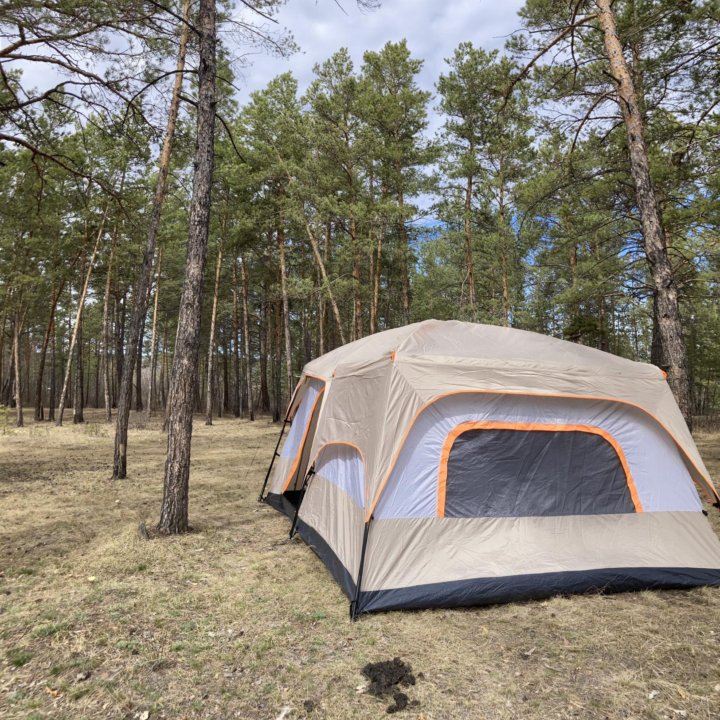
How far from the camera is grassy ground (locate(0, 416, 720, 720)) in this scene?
2717 millimetres

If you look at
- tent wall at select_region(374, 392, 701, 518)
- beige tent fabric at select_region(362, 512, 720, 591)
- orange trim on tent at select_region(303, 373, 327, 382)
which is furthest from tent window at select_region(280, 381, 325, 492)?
beige tent fabric at select_region(362, 512, 720, 591)

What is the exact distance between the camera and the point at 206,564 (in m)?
4.81

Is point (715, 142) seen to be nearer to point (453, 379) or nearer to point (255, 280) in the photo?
point (453, 379)

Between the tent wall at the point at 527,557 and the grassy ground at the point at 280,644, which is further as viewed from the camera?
the tent wall at the point at 527,557

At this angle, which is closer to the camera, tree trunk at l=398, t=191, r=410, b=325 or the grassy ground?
the grassy ground

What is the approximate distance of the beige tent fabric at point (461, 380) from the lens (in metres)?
4.26

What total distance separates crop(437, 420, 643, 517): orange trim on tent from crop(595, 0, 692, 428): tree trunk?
9.51ft

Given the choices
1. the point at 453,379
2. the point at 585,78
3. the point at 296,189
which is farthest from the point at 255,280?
the point at 453,379

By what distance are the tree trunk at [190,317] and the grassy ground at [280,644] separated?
0.50 metres

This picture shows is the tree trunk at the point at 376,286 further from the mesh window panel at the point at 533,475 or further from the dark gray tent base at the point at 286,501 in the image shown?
the mesh window panel at the point at 533,475

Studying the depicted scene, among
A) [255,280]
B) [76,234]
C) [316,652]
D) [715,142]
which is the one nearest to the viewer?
[316,652]

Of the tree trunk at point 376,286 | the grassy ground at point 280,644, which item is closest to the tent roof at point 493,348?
the grassy ground at point 280,644

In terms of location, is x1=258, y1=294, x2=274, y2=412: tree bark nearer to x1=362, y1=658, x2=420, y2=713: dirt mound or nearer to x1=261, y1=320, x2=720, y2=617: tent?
Answer: x1=261, y1=320, x2=720, y2=617: tent

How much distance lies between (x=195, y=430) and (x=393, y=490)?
16.0m
